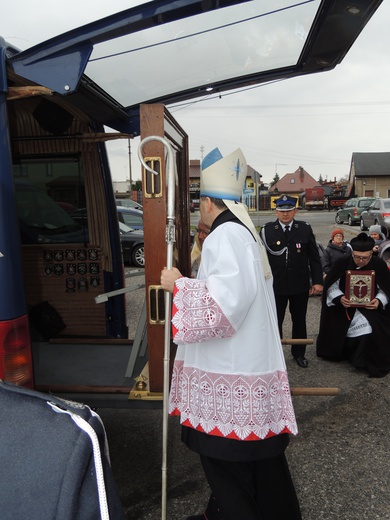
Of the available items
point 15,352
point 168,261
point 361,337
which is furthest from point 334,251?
point 15,352

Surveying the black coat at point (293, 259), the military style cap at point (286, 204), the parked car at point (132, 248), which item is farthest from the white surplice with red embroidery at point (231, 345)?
the parked car at point (132, 248)

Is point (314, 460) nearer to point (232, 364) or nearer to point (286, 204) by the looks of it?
point (232, 364)

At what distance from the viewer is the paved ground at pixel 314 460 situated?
267 centimetres

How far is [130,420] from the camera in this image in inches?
148

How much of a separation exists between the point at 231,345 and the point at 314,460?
5.94ft

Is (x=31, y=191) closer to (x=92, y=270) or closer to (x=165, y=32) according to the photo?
(x=92, y=270)

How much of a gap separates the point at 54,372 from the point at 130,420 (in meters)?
0.85

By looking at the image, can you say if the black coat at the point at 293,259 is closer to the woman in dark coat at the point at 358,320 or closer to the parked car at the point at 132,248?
the woman in dark coat at the point at 358,320

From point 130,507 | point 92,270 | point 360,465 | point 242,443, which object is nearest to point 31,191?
point 92,270

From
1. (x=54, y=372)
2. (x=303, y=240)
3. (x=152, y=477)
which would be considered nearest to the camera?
(x=152, y=477)

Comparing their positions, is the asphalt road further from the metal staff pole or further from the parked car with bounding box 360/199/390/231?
the parked car with bounding box 360/199/390/231

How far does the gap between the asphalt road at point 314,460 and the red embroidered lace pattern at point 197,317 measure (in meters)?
1.47

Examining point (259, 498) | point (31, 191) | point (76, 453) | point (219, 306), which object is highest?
point (31, 191)

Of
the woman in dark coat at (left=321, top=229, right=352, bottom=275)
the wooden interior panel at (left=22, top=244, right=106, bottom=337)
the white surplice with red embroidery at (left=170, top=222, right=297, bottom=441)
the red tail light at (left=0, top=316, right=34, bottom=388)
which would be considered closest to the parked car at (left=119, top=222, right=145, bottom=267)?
the woman in dark coat at (left=321, top=229, right=352, bottom=275)
